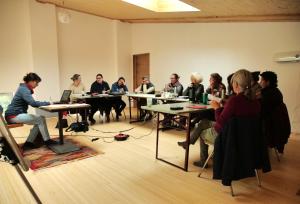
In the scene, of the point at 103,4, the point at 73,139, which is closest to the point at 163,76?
the point at 103,4

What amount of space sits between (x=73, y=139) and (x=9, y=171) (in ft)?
4.59

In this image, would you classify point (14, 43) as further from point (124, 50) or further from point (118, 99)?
point (124, 50)

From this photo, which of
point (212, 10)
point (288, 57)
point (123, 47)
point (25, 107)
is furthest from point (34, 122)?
point (123, 47)

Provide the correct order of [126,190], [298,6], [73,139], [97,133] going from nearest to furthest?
[126,190] < [298,6] < [73,139] < [97,133]

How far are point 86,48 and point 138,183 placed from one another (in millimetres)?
5526

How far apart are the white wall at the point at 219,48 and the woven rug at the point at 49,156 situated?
3740mm

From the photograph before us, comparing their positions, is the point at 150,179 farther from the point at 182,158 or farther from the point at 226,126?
the point at 226,126

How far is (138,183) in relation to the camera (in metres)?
2.45

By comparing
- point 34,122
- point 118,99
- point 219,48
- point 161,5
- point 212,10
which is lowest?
point 34,122

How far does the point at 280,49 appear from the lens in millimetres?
4660

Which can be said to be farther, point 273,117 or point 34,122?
point 34,122

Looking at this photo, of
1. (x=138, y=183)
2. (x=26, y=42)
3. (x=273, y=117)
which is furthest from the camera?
(x=26, y=42)

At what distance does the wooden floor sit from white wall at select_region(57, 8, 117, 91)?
418cm

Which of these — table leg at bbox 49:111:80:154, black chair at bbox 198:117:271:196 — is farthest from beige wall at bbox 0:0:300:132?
black chair at bbox 198:117:271:196
